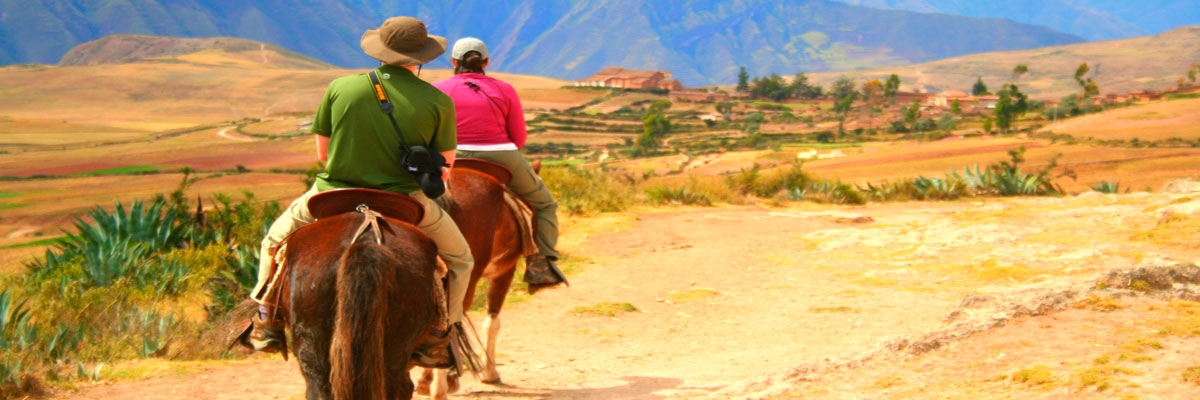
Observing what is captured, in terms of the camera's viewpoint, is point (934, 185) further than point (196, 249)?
Yes

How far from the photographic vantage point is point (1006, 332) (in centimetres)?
527

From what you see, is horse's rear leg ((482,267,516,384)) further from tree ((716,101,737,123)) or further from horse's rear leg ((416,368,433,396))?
tree ((716,101,737,123))

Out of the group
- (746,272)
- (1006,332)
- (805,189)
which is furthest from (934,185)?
(1006,332)

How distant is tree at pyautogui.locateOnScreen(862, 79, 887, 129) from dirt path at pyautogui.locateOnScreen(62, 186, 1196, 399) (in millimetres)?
60178

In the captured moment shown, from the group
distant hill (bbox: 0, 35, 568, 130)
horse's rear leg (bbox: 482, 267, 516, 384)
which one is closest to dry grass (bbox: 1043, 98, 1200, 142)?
horse's rear leg (bbox: 482, 267, 516, 384)

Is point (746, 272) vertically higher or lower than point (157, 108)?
lower

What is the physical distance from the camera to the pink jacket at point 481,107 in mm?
5660

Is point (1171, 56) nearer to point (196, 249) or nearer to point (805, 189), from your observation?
point (805, 189)

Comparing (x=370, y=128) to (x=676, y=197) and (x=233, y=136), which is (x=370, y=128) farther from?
(x=233, y=136)

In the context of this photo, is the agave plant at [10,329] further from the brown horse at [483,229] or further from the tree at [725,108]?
the tree at [725,108]

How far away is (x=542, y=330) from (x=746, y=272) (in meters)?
3.61

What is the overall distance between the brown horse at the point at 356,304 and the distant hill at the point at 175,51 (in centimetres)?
16090

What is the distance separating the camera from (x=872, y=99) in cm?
9694

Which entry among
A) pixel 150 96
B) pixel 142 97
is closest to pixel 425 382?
pixel 142 97
